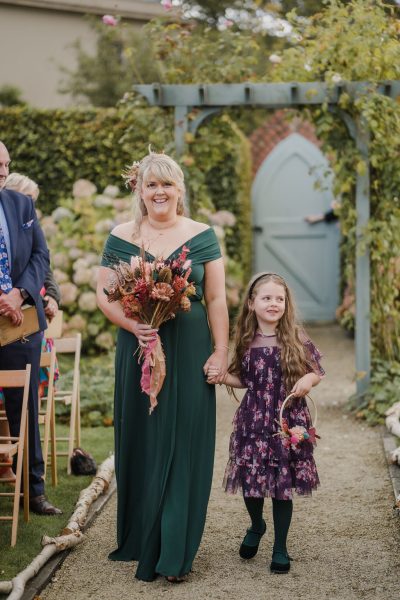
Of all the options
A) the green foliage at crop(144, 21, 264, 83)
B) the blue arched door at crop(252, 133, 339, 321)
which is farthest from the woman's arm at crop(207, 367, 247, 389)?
the blue arched door at crop(252, 133, 339, 321)

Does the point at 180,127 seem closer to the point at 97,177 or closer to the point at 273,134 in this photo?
the point at 97,177

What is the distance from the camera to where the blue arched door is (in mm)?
13305

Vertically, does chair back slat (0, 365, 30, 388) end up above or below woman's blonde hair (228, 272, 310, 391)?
below

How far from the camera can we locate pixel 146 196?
4.25 meters

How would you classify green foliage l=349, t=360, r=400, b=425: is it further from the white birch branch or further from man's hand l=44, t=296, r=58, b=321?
man's hand l=44, t=296, r=58, b=321

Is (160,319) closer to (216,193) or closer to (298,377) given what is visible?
(298,377)

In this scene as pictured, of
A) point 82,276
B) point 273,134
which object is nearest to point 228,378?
point 82,276

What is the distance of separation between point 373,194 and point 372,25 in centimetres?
137

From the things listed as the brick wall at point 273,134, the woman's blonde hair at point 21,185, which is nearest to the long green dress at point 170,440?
the woman's blonde hair at point 21,185

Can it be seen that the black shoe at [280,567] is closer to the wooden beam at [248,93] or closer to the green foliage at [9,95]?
the wooden beam at [248,93]

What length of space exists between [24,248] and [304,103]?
3402 millimetres

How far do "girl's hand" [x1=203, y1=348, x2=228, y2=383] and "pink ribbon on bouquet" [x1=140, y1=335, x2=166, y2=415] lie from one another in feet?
0.74

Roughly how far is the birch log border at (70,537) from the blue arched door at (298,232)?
7.56m

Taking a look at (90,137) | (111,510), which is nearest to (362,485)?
(111,510)
